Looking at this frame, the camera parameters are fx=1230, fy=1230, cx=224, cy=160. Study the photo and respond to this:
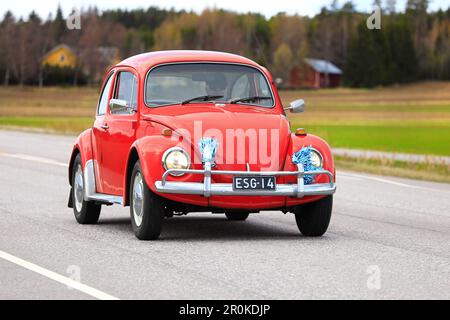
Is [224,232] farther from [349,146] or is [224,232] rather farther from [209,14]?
[209,14]

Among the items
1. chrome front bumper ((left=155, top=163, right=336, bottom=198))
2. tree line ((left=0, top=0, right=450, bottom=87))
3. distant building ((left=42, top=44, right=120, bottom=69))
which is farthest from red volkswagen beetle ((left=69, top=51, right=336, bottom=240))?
distant building ((left=42, top=44, right=120, bottom=69))

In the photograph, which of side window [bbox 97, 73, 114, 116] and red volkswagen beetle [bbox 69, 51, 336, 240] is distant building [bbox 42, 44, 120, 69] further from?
red volkswagen beetle [bbox 69, 51, 336, 240]

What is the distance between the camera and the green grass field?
48.2 metres

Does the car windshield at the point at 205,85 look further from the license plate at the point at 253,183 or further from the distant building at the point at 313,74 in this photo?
the distant building at the point at 313,74

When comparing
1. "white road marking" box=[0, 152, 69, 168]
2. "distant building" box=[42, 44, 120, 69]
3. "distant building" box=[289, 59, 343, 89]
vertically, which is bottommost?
"distant building" box=[289, 59, 343, 89]

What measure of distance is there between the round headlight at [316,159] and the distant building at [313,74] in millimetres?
153852

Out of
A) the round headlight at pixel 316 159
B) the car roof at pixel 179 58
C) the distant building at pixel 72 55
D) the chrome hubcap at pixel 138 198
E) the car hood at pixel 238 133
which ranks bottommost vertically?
the distant building at pixel 72 55

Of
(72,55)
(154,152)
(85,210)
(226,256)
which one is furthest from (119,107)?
(72,55)

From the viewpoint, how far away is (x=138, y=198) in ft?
38.2

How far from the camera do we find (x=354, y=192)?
63.9 ft

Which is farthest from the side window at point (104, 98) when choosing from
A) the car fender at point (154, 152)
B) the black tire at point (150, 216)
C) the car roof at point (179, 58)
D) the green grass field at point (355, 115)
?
the green grass field at point (355, 115)

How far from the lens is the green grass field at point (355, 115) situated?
48156mm

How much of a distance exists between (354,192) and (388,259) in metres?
9.23
